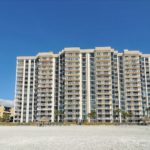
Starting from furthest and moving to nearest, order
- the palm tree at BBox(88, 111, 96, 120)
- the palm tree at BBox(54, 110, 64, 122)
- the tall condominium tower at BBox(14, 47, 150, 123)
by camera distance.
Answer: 1. the tall condominium tower at BBox(14, 47, 150, 123)
2. the palm tree at BBox(54, 110, 64, 122)
3. the palm tree at BBox(88, 111, 96, 120)

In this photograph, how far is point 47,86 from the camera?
130750 millimetres

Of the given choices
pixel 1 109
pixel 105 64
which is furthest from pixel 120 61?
pixel 1 109

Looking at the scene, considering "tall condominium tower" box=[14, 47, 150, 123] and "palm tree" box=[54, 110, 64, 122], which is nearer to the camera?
"palm tree" box=[54, 110, 64, 122]

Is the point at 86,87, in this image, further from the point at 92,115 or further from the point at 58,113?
the point at 58,113

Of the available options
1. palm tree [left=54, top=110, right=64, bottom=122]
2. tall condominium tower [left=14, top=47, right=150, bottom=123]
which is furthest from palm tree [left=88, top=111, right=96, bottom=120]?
palm tree [left=54, top=110, right=64, bottom=122]

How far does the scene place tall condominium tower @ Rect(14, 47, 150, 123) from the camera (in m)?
123

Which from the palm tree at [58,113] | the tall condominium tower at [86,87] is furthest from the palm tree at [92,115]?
the palm tree at [58,113]

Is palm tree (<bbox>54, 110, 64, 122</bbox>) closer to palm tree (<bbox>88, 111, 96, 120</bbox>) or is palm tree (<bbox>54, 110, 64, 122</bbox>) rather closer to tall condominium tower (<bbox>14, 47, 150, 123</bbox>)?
tall condominium tower (<bbox>14, 47, 150, 123</bbox>)

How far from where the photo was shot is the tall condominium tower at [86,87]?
404ft

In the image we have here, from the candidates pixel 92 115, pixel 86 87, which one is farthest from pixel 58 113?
pixel 86 87

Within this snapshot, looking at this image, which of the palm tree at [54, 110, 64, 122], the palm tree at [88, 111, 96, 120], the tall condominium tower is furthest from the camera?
the tall condominium tower

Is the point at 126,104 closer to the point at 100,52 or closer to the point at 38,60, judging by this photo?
the point at 100,52

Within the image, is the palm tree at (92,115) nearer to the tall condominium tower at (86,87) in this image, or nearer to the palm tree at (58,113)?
the tall condominium tower at (86,87)

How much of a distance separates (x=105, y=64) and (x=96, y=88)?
1340 centimetres
